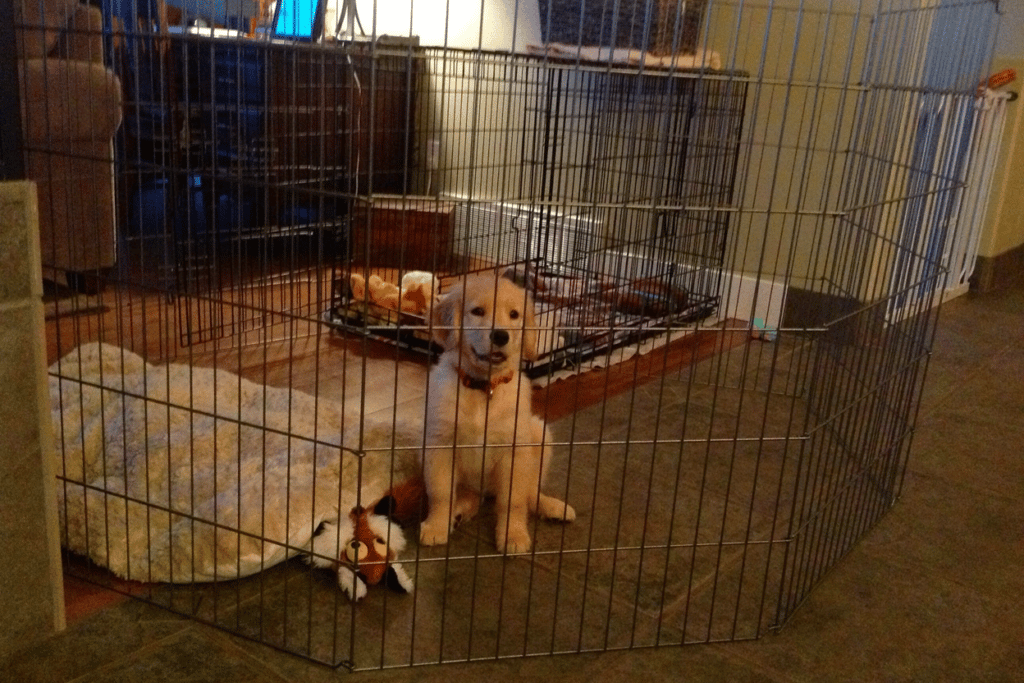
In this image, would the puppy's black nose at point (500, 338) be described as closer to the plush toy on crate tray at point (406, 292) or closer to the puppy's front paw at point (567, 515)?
the puppy's front paw at point (567, 515)

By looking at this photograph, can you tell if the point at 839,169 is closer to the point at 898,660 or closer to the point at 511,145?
the point at 511,145

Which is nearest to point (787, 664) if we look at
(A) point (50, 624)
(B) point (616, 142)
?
(A) point (50, 624)

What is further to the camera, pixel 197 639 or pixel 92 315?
pixel 92 315

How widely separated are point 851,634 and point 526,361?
105 centimetres

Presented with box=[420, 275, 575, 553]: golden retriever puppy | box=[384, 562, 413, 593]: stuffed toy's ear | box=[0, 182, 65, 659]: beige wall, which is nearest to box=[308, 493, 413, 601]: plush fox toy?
box=[384, 562, 413, 593]: stuffed toy's ear

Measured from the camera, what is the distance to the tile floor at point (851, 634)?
1607 millimetres

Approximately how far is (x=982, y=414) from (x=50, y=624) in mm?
2799

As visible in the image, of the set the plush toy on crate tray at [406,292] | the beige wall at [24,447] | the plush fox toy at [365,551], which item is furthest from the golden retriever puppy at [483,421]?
the plush toy on crate tray at [406,292]

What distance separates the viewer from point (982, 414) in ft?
10.2

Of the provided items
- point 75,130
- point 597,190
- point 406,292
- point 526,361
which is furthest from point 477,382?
point 597,190

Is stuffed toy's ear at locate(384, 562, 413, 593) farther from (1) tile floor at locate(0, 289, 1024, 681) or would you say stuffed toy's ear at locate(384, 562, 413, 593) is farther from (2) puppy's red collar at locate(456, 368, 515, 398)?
(2) puppy's red collar at locate(456, 368, 515, 398)

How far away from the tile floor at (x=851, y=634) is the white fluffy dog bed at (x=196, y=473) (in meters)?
0.16

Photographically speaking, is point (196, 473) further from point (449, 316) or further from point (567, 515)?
point (567, 515)

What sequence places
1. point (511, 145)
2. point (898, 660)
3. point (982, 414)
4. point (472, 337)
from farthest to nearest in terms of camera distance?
point (511, 145) < point (982, 414) < point (472, 337) < point (898, 660)
